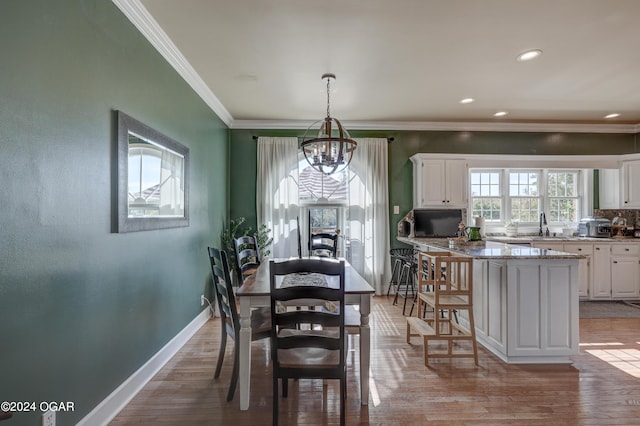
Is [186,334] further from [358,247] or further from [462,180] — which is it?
[462,180]

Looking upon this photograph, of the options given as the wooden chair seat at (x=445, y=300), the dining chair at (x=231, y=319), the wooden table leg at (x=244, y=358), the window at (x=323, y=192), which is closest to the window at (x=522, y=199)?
the window at (x=323, y=192)

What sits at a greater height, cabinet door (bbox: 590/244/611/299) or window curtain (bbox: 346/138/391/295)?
Result: window curtain (bbox: 346/138/391/295)

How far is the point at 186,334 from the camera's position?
3252 millimetres

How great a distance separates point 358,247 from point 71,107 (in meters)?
4.04

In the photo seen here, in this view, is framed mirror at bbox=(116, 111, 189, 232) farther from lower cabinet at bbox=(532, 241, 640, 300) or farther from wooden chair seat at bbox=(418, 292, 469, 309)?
lower cabinet at bbox=(532, 241, 640, 300)

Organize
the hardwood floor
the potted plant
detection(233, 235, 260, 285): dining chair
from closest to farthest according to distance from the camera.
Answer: the hardwood floor
detection(233, 235, 260, 285): dining chair
the potted plant

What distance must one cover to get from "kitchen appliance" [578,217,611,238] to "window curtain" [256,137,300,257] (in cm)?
449

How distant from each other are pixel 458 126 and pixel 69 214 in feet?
17.0

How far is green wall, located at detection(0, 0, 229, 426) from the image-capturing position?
135 cm

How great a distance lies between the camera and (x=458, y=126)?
5.17 metres

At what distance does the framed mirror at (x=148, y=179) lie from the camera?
6.87ft

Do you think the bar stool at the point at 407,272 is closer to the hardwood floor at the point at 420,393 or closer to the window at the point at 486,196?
the hardwood floor at the point at 420,393

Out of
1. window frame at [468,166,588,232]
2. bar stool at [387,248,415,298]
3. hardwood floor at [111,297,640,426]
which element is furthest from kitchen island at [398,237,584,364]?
window frame at [468,166,588,232]

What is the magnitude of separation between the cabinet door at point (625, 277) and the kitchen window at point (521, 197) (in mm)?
964
